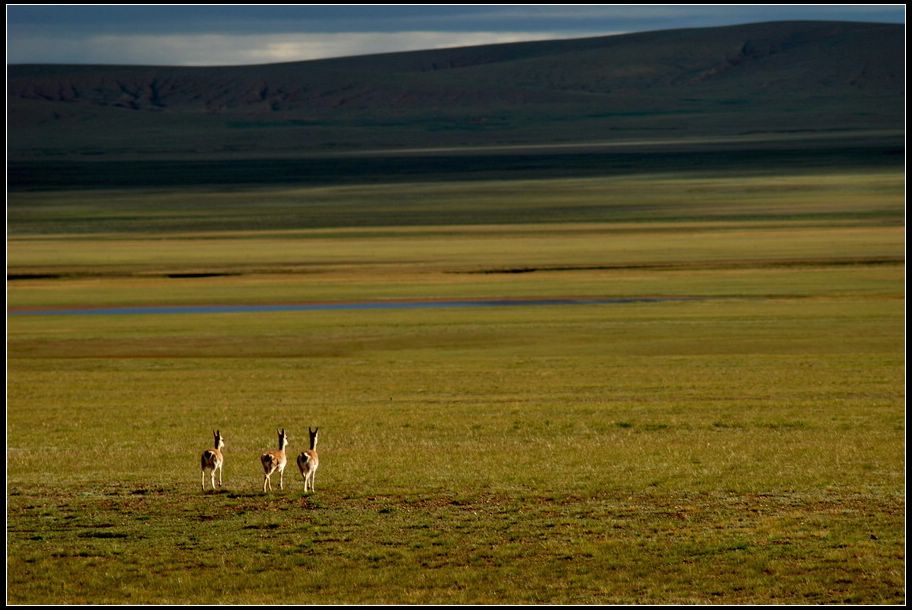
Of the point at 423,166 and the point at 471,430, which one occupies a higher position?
the point at 423,166

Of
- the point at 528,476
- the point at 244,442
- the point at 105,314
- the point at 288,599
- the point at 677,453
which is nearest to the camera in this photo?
the point at 288,599

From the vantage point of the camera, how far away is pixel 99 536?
14984 mm

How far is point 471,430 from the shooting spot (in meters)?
23.9

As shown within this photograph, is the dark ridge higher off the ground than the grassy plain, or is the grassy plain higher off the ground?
the dark ridge

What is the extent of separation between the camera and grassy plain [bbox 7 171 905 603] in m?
13.7

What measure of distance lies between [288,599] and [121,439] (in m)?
11.0

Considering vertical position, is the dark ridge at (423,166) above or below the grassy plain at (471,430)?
above

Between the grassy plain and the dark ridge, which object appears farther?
the dark ridge

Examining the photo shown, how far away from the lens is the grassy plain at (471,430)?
1367cm

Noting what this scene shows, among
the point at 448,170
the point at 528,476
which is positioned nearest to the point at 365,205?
the point at 448,170

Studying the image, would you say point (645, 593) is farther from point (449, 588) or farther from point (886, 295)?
point (886, 295)

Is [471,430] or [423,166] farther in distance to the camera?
[423,166]

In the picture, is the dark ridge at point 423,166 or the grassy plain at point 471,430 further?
the dark ridge at point 423,166

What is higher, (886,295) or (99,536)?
(886,295)
